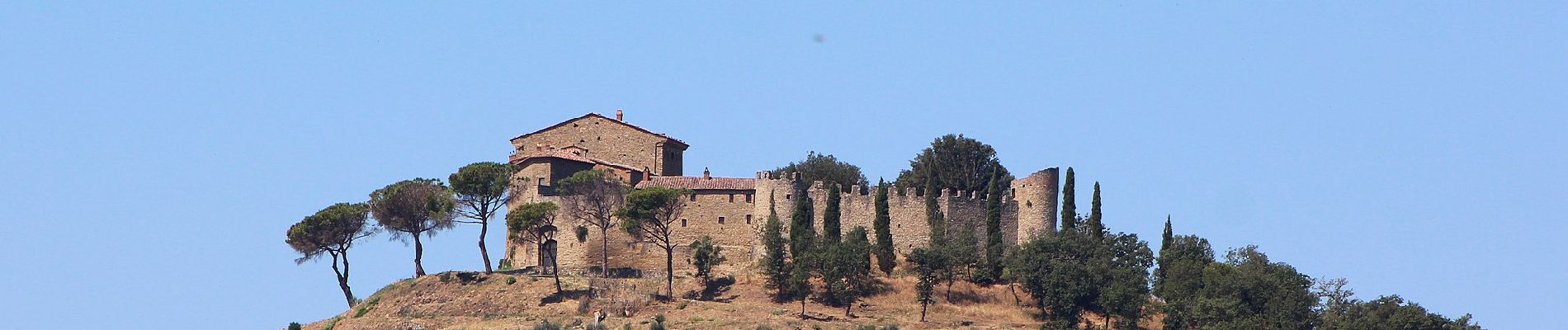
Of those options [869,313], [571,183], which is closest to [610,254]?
[571,183]

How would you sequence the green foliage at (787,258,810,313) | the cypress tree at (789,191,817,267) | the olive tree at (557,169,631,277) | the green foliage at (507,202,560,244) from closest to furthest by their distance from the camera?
the green foliage at (787,258,810,313), the cypress tree at (789,191,817,267), the green foliage at (507,202,560,244), the olive tree at (557,169,631,277)

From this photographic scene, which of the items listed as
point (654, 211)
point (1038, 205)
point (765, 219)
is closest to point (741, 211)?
point (765, 219)

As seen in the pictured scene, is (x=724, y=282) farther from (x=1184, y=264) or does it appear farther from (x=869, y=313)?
Result: (x=1184, y=264)

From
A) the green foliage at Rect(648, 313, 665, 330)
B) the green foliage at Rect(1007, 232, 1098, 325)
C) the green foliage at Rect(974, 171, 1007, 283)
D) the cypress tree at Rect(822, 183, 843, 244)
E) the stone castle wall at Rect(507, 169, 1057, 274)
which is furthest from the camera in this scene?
the stone castle wall at Rect(507, 169, 1057, 274)

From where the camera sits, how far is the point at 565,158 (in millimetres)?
103438

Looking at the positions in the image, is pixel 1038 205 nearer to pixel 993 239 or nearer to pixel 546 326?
pixel 993 239

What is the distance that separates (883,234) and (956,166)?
29.1ft

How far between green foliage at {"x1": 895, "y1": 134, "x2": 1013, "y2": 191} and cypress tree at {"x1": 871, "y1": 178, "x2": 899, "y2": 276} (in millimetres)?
5909

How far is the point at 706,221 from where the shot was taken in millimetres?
102812

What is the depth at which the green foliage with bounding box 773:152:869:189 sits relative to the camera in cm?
11075

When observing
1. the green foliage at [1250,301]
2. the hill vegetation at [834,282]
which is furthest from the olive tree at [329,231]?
the green foliage at [1250,301]

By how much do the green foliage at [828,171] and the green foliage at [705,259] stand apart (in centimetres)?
801

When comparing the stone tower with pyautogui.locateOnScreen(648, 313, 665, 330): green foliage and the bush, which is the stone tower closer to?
pyautogui.locateOnScreen(648, 313, 665, 330): green foliage

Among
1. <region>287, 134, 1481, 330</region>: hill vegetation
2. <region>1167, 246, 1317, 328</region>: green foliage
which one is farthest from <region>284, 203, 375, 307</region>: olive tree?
<region>1167, 246, 1317, 328</region>: green foliage
